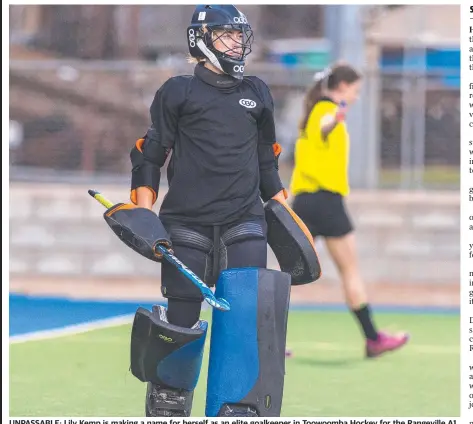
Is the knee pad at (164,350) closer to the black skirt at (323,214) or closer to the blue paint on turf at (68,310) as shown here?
the black skirt at (323,214)

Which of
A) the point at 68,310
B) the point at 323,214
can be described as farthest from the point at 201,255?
the point at 68,310

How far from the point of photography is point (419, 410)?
21.9 ft

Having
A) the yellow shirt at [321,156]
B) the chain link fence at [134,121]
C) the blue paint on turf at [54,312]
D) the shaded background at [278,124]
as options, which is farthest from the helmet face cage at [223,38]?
the chain link fence at [134,121]

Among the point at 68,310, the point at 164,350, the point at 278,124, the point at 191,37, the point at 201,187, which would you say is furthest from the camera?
the point at 278,124

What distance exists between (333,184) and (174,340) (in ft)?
11.1

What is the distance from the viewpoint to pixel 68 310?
36.9 ft

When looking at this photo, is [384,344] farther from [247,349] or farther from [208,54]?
[208,54]

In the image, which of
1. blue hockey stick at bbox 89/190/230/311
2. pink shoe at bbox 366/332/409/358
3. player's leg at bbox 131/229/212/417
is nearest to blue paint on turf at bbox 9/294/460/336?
pink shoe at bbox 366/332/409/358

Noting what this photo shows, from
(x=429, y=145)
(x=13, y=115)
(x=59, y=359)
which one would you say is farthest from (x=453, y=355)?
(x=13, y=115)

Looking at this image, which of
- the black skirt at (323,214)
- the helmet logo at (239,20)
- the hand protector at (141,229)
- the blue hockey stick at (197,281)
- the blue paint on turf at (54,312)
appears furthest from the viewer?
the blue paint on turf at (54,312)

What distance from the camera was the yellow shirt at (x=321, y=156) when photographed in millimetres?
8669

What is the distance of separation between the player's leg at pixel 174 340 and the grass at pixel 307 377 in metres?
0.76

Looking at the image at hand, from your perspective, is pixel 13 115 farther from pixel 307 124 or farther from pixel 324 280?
pixel 307 124

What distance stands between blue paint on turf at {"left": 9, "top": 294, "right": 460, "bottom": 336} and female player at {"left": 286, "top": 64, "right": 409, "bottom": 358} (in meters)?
2.50
